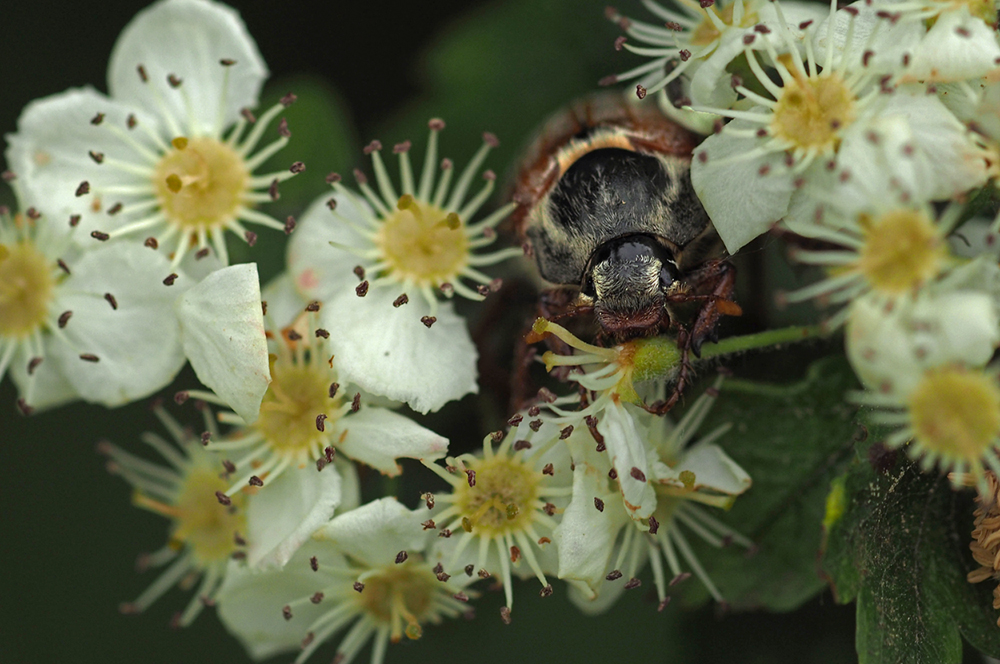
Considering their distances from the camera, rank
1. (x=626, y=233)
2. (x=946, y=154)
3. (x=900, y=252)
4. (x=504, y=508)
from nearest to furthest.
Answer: (x=900, y=252)
(x=946, y=154)
(x=626, y=233)
(x=504, y=508)

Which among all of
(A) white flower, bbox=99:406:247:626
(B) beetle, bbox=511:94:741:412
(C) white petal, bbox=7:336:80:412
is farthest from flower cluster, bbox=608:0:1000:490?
(C) white petal, bbox=7:336:80:412

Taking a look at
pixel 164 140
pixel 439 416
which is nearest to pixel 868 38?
pixel 439 416

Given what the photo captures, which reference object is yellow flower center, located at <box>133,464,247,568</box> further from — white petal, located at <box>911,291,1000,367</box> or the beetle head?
white petal, located at <box>911,291,1000,367</box>

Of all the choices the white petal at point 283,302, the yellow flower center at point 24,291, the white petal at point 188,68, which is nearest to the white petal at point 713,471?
the white petal at point 283,302

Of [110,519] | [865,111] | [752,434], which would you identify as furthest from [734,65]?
[110,519]

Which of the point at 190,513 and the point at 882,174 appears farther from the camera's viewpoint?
the point at 190,513

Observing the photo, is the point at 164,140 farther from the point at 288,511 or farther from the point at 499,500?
the point at 499,500
